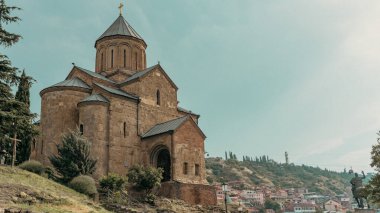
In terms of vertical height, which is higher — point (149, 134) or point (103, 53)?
point (103, 53)

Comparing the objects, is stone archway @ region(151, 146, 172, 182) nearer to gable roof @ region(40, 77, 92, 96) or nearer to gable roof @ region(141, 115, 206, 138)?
gable roof @ region(141, 115, 206, 138)

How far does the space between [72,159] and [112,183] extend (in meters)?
2.42

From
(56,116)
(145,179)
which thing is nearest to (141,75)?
(56,116)

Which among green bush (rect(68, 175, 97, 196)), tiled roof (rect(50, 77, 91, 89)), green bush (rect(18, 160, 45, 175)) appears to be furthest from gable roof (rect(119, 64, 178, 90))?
green bush (rect(68, 175, 97, 196))

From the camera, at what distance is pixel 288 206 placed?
11162 centimetres

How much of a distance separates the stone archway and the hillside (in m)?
74.5

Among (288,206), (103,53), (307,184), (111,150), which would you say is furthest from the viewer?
(307,184)

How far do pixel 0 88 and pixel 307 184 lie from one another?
161 m

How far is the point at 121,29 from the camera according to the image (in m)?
32.0

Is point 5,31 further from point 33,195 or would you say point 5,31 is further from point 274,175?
point 274,175

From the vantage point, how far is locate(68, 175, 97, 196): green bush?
66.0 feet

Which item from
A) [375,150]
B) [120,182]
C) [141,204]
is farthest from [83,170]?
[375,150]

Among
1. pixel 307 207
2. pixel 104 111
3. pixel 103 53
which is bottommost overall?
pixel 307 207

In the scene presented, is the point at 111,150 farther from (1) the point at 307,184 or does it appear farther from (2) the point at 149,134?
(1) the point at 307,184
